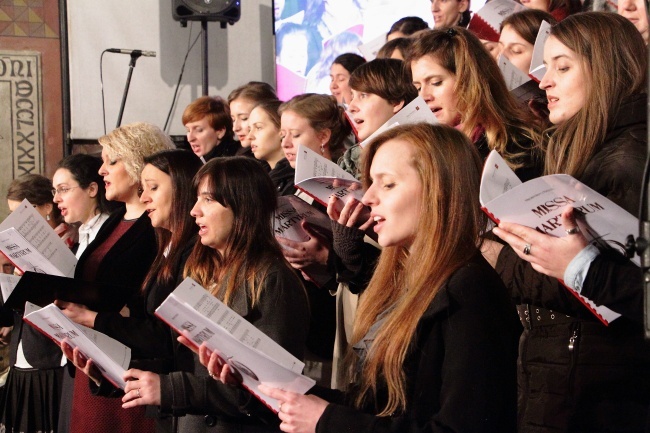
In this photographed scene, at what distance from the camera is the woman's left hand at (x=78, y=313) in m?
3.10

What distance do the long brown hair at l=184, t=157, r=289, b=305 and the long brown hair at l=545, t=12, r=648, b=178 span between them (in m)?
0.90

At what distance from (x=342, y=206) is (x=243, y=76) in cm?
466

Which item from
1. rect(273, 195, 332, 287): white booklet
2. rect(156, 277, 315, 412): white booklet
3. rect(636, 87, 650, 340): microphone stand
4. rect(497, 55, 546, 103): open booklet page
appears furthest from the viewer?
rect(497, 55, 546, 103): open booklet page

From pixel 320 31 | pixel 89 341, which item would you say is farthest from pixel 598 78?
pixel 320 31

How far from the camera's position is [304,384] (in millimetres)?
1933

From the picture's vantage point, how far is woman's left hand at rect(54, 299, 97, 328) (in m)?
3.10

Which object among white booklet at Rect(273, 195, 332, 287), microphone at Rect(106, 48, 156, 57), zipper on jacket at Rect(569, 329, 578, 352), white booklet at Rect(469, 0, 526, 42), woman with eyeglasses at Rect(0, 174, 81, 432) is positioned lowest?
woman with eyeglasses at Rect(0, 174, 81, 432)

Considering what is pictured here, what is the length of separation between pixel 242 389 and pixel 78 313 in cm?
90

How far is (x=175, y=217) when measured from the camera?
322 cm

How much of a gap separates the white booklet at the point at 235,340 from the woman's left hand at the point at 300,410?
6cm

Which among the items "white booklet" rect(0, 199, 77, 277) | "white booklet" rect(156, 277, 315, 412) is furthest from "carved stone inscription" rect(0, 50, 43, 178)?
"white booklet" rect(156, 277, 315, 412)

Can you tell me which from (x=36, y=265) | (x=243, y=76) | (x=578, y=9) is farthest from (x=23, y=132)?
(x=578, y=9)

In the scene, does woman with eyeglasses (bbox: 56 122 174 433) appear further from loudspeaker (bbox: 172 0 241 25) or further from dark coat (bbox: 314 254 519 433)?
loudspeaker (bbox: 172 0 241 25)

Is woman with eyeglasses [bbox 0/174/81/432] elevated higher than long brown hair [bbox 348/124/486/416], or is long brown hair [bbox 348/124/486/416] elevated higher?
long brown hair [bbox 348/124/486/416]
